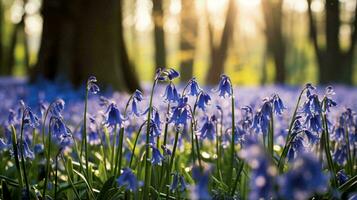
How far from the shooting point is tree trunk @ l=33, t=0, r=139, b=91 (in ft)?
36.3

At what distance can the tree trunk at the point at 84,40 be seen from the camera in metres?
11.1

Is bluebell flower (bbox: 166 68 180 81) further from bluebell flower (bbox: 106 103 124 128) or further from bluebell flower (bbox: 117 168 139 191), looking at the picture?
bluebell flower (bbox: 117 168 139 191)

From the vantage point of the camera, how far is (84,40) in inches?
446

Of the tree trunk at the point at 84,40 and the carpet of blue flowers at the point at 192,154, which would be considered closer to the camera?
the carpet of blue flowers at the point at 192,154

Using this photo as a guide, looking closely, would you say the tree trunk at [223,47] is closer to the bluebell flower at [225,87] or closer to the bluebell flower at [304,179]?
the bluebell flower at [225,87]

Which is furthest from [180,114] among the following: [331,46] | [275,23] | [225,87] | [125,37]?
[275,23]

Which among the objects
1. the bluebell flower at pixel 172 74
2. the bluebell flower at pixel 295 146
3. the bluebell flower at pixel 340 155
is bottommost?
the bluebell flower at pixel 340 155

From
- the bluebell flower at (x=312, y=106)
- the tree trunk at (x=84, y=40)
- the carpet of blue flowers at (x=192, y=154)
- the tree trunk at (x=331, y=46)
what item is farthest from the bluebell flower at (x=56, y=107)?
the tree trunk at (x=331, y=46)

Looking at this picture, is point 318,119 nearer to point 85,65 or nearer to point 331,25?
point 85,65

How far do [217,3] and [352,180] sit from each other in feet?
83.0

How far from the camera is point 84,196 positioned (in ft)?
10.8

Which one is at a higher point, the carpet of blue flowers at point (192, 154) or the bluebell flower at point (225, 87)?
the bluebell flower at point (225, 87)

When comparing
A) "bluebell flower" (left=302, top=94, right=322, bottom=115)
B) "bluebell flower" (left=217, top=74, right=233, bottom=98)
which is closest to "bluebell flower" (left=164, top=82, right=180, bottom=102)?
"bluebell flower" (left=217, top=74, right=233, bottom=98)

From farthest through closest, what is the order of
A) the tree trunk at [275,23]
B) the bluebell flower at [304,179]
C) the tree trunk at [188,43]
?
the tree trunk at [188,43]
the tree trunk at [275,23]
the bluebell flower at [304,179]
